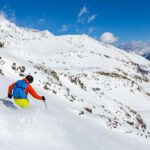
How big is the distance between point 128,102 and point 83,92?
37.8ft

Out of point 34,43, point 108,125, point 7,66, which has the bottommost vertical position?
point 108,125

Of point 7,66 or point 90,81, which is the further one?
point 90,81

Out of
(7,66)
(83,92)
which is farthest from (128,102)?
(7,66)

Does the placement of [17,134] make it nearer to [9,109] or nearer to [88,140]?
[9,109]

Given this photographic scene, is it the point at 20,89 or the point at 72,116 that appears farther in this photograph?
the point at 72,116

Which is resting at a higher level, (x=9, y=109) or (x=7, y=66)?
(x=7, y=66)

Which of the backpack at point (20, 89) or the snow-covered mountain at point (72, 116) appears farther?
the backpack at point (20, 89)

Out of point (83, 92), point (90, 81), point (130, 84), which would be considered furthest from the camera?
point (130, 84)

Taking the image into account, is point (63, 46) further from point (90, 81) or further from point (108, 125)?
point (108, 125)

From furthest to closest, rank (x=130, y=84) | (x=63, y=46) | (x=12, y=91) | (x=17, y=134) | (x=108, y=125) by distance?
(x=63, y=46), (x=130, y=84), (x=108, y=125), (x=12, y=91), (x=17, y=134)

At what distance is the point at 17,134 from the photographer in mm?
6004

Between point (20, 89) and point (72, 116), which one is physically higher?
point (20, 89)

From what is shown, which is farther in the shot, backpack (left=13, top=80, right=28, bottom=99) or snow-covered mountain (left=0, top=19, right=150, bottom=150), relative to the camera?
backpack (left=13, top=80, right=28, bottom=99)

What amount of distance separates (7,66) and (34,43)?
253 feet
